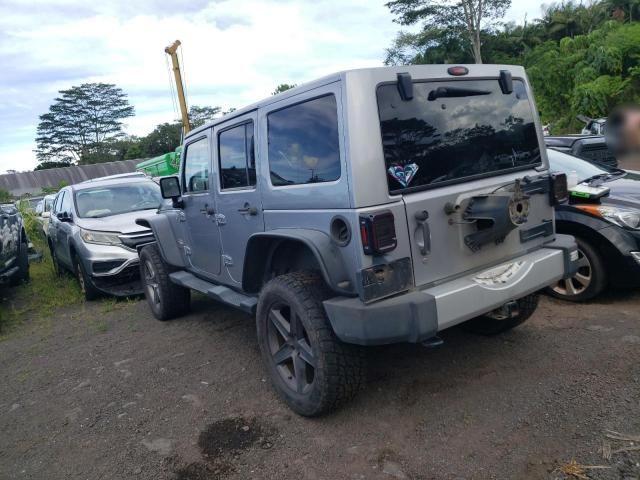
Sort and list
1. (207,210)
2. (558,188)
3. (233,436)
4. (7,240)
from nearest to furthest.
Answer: (233,436) < (558,188) < (207,210) < (7,240)

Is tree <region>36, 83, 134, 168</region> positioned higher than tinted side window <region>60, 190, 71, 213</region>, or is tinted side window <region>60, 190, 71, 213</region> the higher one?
tree <region>36, 83, 134, 168</region>

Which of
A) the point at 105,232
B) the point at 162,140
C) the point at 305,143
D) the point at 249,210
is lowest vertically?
the point at 105,232

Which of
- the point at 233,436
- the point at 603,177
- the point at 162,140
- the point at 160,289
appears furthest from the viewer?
the point at 162,140

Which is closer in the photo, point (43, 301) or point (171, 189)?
point (171, 189)

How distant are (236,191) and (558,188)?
228 cm

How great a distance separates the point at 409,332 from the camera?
260 cm

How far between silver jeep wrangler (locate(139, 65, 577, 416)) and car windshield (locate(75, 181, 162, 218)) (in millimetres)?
4108

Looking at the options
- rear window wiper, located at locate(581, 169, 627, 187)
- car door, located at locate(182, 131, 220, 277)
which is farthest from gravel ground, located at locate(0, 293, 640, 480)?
rear window wiper, located at locate(581, 169, 627, 187)

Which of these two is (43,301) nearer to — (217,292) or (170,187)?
(170,187)

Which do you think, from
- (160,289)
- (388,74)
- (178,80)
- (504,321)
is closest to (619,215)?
(504,321)

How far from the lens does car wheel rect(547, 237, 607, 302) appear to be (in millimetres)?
4387

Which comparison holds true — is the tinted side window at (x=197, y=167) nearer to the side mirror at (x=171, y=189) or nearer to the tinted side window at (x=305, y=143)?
the side mirror at (x=171, y=189)

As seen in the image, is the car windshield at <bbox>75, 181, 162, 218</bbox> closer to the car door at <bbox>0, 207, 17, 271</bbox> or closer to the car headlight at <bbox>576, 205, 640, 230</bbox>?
the car door at <bbox>0, 207, 17, 271</bbox>

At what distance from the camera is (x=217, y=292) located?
13.8 feet
